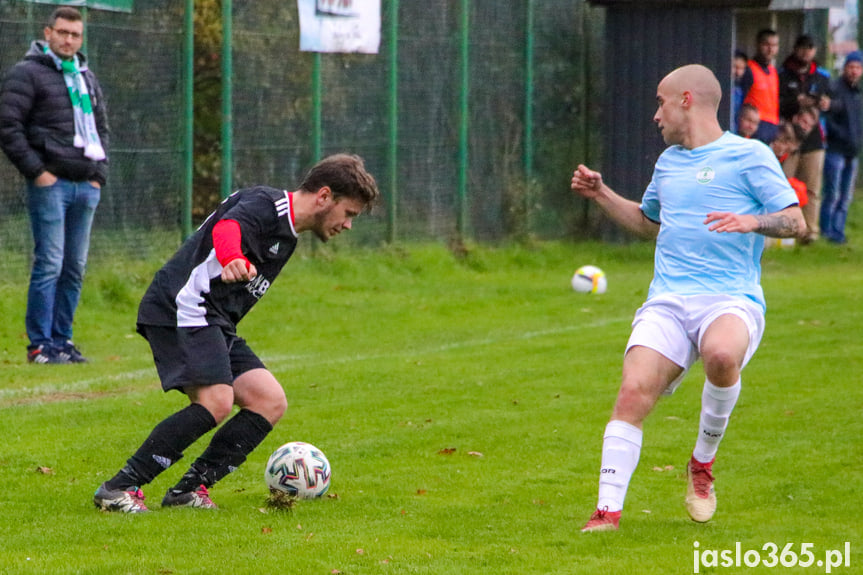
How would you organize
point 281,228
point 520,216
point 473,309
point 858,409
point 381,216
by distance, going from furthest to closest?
1. point 520,216
2. point 381,216
3. point 473,309
4. point 858,409
5. point 281,228

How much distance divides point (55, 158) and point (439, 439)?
3.92m

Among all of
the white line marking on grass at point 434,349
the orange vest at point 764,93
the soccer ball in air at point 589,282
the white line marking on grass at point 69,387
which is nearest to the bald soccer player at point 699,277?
the white line marking on grass at point 69,387

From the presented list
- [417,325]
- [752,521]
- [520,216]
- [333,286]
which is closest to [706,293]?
[752,521]

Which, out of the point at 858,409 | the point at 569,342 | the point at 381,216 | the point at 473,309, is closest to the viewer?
the point at 858,409

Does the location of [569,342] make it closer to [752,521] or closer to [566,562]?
[752,521]

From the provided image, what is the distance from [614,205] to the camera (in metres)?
6.78

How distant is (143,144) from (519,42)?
591cm

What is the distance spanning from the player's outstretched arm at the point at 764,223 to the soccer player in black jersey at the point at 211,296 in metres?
1.44

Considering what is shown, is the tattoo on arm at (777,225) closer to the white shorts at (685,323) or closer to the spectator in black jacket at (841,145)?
the white shorts at (685,323)

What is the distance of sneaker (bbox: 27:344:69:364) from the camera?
10.4 m

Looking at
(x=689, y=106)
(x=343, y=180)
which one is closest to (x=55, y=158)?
(x=343, y=180)

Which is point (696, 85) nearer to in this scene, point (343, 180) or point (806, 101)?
point (343, 180)

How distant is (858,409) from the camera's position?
903 cm

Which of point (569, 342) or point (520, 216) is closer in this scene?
point (569, 342)
